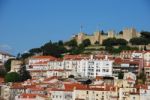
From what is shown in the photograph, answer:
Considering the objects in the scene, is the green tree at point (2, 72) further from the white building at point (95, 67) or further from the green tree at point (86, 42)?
the white building at point (95, 67)

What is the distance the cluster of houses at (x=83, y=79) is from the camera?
73.0 ft

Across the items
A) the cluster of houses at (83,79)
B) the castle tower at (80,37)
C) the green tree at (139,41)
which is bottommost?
the cluster of houses at (83,79)

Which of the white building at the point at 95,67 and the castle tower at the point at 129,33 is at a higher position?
the castle tower at the point at 129,33

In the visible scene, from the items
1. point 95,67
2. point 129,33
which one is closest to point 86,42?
point 129,33

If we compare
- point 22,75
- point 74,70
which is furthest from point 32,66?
point 74,70

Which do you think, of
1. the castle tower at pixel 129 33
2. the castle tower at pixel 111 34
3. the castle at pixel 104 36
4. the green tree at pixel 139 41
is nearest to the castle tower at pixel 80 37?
the castle at pixel 104 36

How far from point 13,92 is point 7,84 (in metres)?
1.41

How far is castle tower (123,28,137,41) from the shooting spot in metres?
34.5

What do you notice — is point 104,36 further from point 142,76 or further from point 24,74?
point 142,76

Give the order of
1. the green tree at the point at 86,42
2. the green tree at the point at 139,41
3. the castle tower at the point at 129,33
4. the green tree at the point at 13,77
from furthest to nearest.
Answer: the green tree at the point at 86,42, the castle tower at the point at 129,33, the green tree at the point at 139,41, the green tree at the point at 13,77

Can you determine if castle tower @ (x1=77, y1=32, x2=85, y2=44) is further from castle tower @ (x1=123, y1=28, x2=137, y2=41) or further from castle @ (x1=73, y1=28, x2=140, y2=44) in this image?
castle tower @ (x1=123, y1=28, x2=137, y2=41)

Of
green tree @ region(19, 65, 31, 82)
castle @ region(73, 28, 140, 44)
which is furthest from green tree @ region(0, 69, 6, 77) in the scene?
castle @ region(73, 28, 140, 44)

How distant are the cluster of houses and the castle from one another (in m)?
3.36

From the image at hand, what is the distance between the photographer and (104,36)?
3566cm
